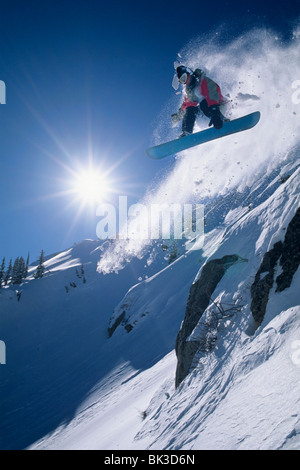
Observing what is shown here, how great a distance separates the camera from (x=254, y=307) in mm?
5648

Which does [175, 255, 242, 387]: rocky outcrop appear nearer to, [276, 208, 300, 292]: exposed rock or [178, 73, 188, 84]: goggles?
[276, 208, 300, 292]: exposed rock

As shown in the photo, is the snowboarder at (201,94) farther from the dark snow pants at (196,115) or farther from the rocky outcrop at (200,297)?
the rocky outcrop at (200,297)

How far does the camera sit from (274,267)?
19.0 feet

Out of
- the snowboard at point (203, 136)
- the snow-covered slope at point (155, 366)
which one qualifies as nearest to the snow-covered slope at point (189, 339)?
the snow-covered slope at point (155, 366)

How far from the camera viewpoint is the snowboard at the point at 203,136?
9.45 meters

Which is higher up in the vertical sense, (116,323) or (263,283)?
(263,283)

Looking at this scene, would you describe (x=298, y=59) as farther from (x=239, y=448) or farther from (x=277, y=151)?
(x=239, y=448)

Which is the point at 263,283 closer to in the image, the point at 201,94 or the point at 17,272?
the point at 201,94

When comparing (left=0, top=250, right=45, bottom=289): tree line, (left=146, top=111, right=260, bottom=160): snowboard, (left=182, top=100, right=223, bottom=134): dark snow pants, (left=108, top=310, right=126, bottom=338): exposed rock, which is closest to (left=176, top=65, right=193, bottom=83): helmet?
(left=182, top=100, right=223, bottom=134): dark snow pants

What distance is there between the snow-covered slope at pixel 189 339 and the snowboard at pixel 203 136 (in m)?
3.04

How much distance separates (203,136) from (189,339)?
8184 millimetres

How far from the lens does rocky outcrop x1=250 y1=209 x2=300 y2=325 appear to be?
5.36 meters

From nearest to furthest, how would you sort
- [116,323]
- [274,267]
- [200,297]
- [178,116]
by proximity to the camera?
1. [274,267]
2. [200,297]
3. [178,116]
4. [116,323]

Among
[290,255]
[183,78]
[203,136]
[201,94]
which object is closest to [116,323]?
[203,136]
